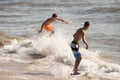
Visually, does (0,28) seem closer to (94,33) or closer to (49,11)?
(94,33)

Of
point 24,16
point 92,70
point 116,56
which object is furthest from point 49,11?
point 92,70

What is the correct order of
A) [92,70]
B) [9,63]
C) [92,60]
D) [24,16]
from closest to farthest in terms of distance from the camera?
1. [92,70]
2. [9,63]
3. [92,60]
4. [24,16]

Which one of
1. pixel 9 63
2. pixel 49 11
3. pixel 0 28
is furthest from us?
pixel 49 11

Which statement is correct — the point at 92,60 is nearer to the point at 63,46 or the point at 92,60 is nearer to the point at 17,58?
the point at 63,46

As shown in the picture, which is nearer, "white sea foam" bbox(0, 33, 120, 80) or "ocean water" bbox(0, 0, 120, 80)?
"white sea foam" bbox(0, 33, 120, 80)

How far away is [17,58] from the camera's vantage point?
12.7 metres

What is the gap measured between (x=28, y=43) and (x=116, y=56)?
13.0 ft

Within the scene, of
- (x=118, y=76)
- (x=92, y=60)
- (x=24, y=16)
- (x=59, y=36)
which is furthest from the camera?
(x=24, y=16)

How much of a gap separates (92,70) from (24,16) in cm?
1740

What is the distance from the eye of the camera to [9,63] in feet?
37.7

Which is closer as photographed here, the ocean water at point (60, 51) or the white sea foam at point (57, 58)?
the white sea foam at point (57, 58)

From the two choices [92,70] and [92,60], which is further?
[92,60]

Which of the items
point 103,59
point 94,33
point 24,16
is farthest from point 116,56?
point 24,16

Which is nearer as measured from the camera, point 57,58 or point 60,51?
point 57,58
